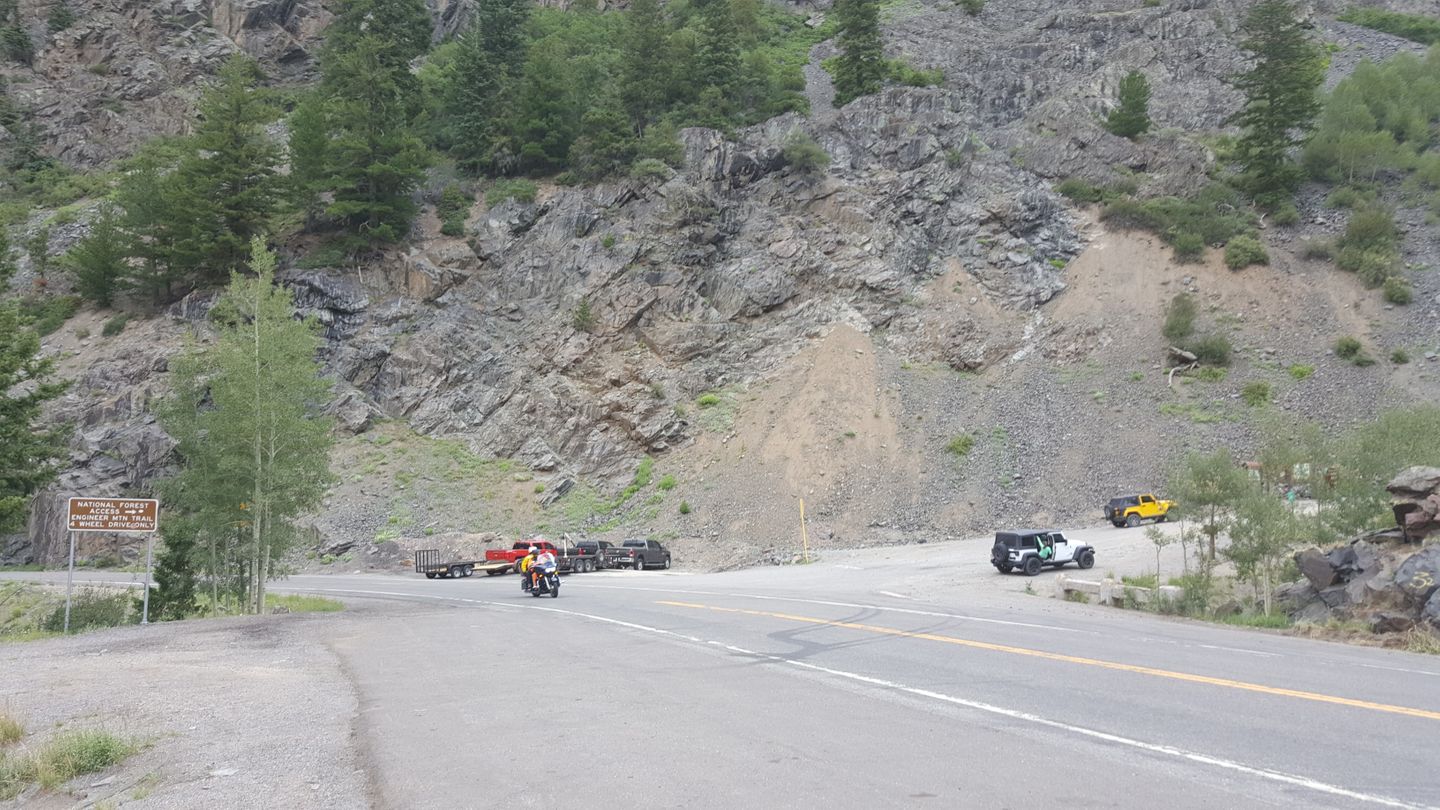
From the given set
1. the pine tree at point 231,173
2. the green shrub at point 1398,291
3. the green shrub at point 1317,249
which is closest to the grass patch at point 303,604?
the pine tree at point 231,173

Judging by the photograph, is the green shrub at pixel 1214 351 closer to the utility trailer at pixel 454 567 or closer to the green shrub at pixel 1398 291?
the green shrub at pixel 1398 291

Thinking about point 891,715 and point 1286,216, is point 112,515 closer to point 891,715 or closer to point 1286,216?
point 891,715

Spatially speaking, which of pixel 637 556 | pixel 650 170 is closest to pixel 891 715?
pixel 637 556

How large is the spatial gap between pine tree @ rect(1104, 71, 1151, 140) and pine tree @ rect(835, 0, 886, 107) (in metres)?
16.3

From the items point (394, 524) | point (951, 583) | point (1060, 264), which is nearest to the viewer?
point (951, 583)

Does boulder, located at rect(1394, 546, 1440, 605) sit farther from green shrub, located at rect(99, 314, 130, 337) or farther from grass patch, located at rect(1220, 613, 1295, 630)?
green shrub, located at rect(99, 314, 130, 337)

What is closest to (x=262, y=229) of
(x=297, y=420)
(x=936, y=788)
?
(x=297, y=420)

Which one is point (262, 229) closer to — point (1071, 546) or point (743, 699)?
point (1071, 546)

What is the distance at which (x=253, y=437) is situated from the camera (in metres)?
21.8

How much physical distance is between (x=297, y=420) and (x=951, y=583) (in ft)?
61.5

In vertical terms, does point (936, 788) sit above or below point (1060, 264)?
below

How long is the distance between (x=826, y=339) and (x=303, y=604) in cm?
3105

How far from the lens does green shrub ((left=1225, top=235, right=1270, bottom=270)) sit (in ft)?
153

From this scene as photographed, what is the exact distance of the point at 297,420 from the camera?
2211cm
